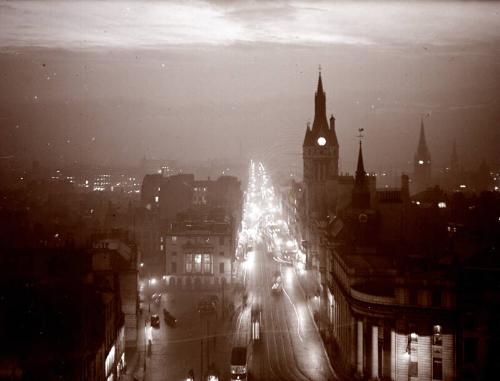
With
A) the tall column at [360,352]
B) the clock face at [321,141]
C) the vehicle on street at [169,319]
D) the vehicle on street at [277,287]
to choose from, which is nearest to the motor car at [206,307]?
the vehicle on street at [169,319]

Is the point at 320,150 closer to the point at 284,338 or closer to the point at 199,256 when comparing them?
the point at 199,256

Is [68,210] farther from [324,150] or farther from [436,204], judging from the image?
[436,204]

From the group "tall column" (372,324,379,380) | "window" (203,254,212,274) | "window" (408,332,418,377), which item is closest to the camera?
"window" (408,332,418,377)

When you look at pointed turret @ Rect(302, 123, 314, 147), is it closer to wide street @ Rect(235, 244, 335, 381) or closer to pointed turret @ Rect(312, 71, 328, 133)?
pointed turret @ Rect(312, 71, 328, 133)

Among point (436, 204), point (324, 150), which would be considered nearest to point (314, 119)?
point (324, 150)

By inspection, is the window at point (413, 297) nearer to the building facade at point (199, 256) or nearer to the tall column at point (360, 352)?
the tall column at point (360, 352)

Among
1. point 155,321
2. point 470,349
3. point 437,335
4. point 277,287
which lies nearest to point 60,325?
point 155,321

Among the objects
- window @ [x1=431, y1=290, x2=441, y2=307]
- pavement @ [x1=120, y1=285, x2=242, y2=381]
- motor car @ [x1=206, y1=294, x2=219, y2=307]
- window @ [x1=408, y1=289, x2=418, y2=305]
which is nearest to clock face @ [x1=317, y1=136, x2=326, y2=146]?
pavement @ [x1=120, y1=285, x2=242, y2=381]

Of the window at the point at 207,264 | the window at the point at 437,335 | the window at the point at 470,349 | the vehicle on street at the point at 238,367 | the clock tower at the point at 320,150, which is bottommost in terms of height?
the vehicle on street at the point at 238,367

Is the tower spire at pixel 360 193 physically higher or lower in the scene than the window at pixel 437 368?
higher
